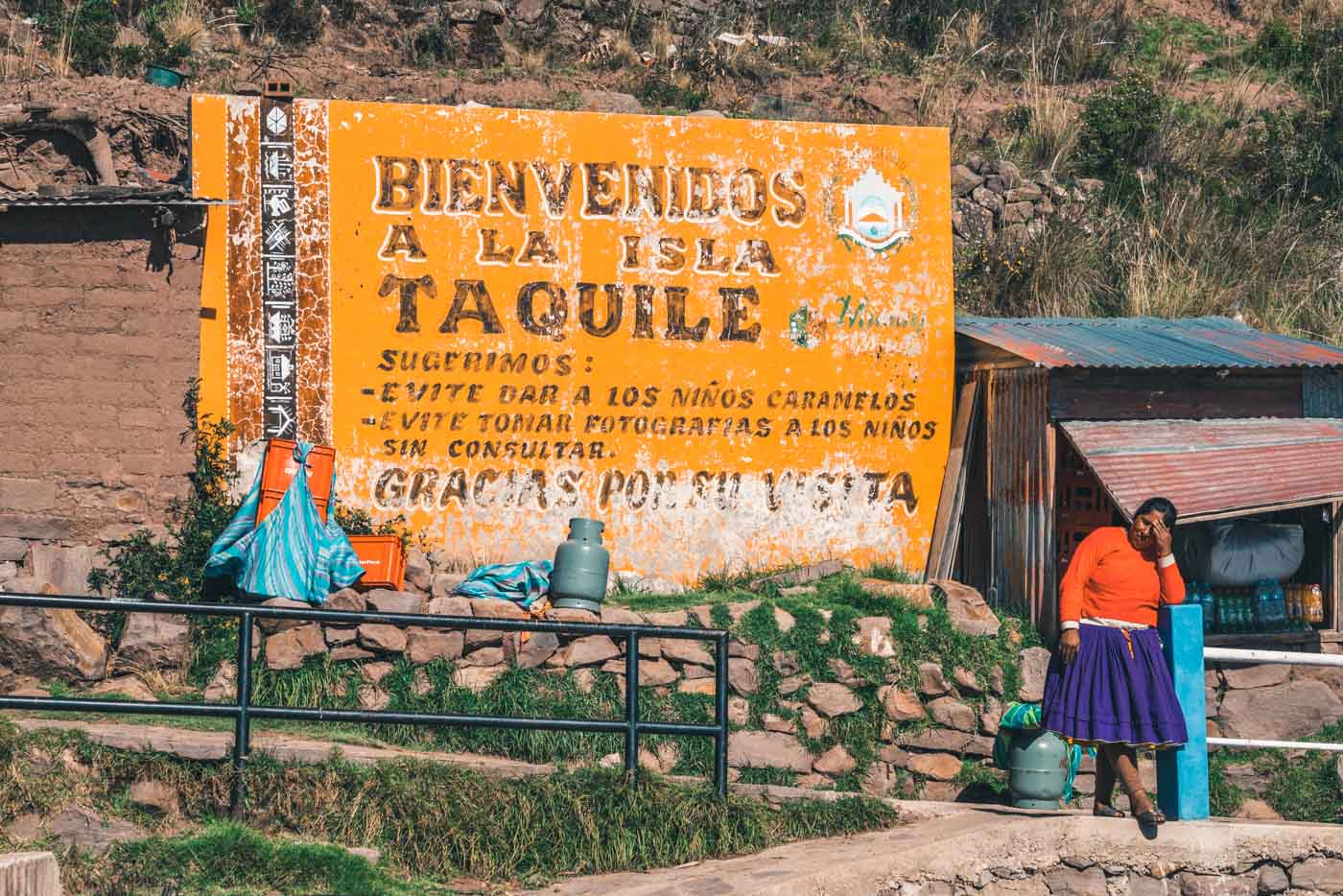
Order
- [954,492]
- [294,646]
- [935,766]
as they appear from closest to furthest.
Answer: [294,646], [935,766], [954,492]

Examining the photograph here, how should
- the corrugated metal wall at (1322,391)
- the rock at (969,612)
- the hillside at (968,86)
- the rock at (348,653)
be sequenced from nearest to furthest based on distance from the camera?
the rock at (348,653) < the rock at (969,612) < the corrugated metal wall at (1322,391) < the hillside at (968,86)

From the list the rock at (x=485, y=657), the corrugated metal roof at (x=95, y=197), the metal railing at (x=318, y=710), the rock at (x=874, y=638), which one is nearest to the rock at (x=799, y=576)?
the rock at (x=874, y=638)

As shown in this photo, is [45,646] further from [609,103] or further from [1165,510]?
[609,103]

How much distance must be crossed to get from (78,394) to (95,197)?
154 centimetres

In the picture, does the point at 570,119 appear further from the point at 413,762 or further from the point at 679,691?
the point at 413,762

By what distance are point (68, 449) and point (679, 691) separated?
5.14 meters

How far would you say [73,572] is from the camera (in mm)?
12211

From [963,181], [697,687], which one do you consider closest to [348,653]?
[697,687]

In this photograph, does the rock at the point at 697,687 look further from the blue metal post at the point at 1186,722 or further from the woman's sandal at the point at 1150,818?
the woman's sandal at the point at 1150,818

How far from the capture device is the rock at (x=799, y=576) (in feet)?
43.5

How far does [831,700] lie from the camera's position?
12.0 metres

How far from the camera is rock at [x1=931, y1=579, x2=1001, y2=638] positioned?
12477mm

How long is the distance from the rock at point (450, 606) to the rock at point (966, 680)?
3.81m

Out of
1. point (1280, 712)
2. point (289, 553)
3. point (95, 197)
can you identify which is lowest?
point (1280, 712)
